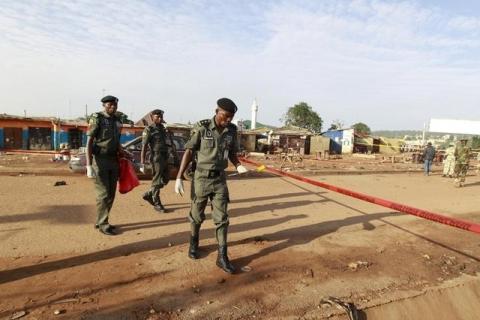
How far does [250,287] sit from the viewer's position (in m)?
3.68

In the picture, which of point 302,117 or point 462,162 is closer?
point 462,162

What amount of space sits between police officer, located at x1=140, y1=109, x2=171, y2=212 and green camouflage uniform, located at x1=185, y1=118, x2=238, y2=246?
2376 millimetres

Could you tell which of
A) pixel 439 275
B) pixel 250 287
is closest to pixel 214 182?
pixel 250 287

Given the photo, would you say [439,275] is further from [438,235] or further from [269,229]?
[269,229]

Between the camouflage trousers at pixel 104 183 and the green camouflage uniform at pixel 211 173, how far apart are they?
1.47 meters

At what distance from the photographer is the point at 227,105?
13.3 ft

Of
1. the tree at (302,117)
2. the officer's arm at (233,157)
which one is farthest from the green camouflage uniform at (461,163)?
the tree at (302,117)

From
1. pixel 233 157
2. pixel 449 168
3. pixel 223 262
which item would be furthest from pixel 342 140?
pixel 223 262

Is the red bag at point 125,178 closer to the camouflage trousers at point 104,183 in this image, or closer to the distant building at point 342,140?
the camouflage trousers at point 104,183

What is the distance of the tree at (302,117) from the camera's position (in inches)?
2110

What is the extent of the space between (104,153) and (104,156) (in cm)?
5

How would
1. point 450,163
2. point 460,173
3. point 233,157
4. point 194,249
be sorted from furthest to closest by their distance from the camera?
1. point 450,163
2. point 460,173
3. point 233,157
4. point 194,249

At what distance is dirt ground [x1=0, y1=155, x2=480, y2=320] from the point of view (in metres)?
3.28

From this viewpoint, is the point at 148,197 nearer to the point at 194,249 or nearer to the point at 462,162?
the point at 194,249
